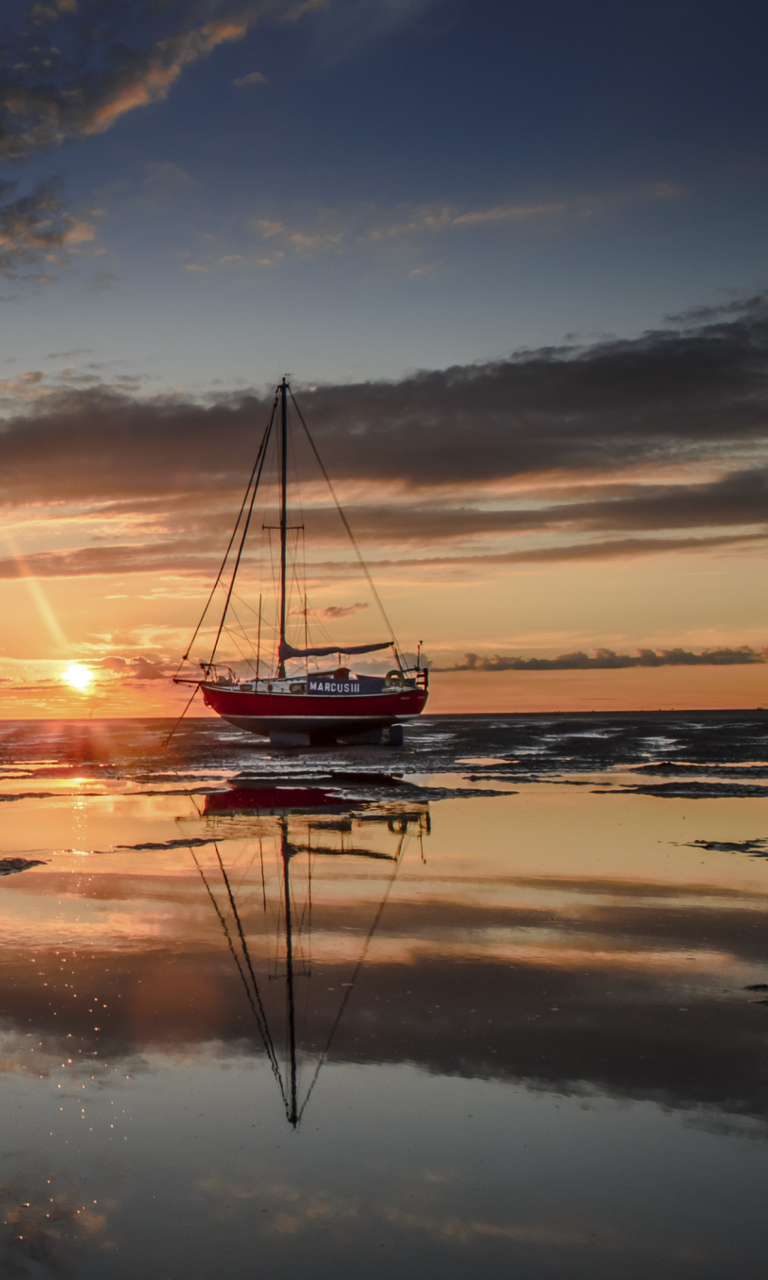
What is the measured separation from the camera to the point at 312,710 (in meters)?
53.2

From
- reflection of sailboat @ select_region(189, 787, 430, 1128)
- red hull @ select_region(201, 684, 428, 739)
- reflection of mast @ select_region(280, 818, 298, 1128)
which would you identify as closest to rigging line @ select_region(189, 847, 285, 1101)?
reflection of sailboat @ select_region(189, 787, 430, 1128)

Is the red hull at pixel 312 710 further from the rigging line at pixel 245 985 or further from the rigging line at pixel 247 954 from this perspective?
the rigging line at pixel 245 985

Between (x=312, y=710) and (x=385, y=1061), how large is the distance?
1820 inches

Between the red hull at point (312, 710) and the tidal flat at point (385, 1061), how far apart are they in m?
35.7

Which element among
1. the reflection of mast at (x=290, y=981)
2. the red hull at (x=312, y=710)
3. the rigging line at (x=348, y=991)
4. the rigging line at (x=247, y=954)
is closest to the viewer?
the reflection of mast at (x=290, y=981)

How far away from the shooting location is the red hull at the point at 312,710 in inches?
2095

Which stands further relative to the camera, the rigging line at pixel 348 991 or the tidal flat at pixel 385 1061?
the rigging line at pixel 348 991

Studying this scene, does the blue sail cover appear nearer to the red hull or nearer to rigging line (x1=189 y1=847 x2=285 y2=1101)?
the red hull

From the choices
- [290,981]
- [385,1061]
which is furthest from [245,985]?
[385,1061]

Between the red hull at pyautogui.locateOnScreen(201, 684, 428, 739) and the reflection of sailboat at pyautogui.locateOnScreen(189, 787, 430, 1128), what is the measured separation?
1052 inches

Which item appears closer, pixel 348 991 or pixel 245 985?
pixel 348 991

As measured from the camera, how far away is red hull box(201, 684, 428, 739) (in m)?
53.2

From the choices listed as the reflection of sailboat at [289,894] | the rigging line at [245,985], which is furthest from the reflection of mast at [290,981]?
the rigging line at [245,985]

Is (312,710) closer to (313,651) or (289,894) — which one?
(313,651)
